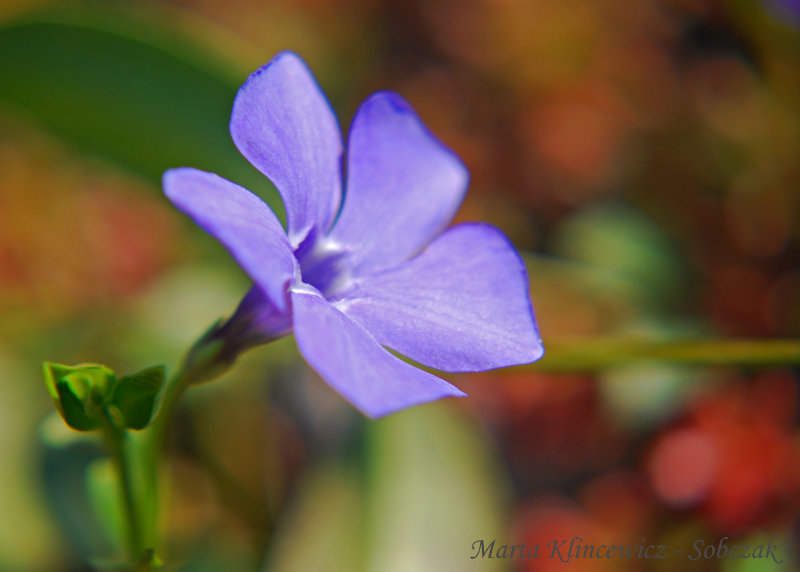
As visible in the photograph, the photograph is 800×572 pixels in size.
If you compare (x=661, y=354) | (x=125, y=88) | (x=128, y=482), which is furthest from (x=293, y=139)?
(x=125, y=88)

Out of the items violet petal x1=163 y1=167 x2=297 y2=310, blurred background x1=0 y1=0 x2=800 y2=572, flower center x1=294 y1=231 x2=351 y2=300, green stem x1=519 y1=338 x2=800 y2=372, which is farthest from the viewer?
blurred background x1=0 y1=0 x2=800 y2=572

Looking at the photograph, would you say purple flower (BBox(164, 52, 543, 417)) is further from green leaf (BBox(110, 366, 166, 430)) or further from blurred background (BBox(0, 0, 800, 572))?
blurred background (BBox(0, 0, 800, 572))

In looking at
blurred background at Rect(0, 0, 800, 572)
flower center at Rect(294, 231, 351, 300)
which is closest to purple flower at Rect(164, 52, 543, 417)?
flower center at Rect(294, 231, 351, 300)

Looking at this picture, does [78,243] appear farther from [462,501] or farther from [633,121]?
[633,121]

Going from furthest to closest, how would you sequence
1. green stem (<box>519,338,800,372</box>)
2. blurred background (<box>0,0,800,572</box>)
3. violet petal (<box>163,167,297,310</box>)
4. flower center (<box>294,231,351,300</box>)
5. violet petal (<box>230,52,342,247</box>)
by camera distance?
blurred background (<box>0,0,800,572</box>)
green stem (<box>519,338,800,372</box>)
flower center (<box>294,231,351,300</box>)
violet petal (<box>230,52,342,247</box>)
violet petal (<box>163,167,297,310</box>)

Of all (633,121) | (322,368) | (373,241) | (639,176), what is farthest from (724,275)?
(322,368)

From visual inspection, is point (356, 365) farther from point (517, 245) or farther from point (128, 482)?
→ point (517, 245)

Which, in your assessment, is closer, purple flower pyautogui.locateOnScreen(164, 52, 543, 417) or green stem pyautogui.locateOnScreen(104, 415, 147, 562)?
purple flower pyautogui.locateOnScreen(164, 52, 543, 417)
